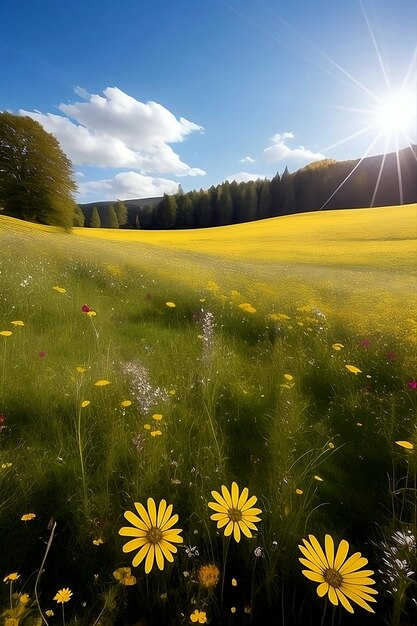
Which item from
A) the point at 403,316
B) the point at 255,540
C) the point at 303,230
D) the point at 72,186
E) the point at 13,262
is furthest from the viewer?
the point at 303,230

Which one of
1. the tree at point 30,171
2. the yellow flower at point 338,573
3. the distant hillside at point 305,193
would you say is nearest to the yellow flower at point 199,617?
the yellow flower at point 338,573

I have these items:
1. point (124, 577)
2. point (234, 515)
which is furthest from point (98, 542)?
point (234, 515)

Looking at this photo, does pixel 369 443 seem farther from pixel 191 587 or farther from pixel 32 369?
pixel 32 369

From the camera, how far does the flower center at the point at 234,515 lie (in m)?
0.98

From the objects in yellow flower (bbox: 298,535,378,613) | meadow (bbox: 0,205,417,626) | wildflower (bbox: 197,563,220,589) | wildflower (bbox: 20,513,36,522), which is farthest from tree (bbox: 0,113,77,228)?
yellow flower (bbox: 298,535,378,613)

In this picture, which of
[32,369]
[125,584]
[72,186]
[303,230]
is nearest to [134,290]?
[32,369]

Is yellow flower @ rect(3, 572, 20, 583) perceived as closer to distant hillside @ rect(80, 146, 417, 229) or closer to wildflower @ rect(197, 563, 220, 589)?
wildflower @ rect(197, 563, 220, 589)

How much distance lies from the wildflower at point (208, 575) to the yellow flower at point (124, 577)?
258mm

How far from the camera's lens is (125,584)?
1.21 metres

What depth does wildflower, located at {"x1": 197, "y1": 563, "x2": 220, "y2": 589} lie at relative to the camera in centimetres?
122

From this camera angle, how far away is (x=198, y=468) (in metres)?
1.70

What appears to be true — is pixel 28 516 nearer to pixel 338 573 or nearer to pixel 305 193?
pixel 338 573

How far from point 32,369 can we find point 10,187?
69.3 feet

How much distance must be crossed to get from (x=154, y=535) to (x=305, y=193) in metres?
71.5
